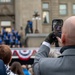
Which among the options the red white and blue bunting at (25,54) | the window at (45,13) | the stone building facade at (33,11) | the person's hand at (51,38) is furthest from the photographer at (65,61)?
the window at (45,13)

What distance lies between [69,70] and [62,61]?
76 mm

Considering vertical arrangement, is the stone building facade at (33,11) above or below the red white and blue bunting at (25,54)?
above

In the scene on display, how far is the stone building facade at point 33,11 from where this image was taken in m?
35.2

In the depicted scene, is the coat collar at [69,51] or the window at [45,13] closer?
the coat collar at [69,51]

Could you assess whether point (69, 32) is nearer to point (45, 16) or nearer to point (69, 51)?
point (69, 51)

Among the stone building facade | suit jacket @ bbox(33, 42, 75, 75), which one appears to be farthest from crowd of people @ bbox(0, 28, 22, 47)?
suit jacket @ bbox(33, 42, 75, 75)

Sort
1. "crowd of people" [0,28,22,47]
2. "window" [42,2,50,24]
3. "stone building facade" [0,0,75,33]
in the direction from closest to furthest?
"crowd of people" [0,28,22,47], "stone building facade" [0,0,75,33], "window" [42,2,50,24]

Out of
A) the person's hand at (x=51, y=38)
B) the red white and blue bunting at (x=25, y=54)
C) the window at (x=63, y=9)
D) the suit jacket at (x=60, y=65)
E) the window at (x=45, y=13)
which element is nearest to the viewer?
the suit jacket at (x=60, y=65)

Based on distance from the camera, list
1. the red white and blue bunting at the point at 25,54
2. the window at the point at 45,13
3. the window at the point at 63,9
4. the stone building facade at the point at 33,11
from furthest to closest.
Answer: the window at the point at 63,9, the window at the point at 45,13, the stone building facade at the point at 33,11, the red white and blue bunting at the point at 25,54

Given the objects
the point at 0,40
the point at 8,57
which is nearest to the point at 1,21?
the point at 0,40

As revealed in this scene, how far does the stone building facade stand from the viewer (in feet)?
116

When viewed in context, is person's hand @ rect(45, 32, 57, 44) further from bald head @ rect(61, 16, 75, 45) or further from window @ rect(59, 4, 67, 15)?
window @ rect(59, 4, 67, 15)

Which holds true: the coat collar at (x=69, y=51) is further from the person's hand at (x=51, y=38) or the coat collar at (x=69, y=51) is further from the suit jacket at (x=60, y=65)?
the person's hand at (x=51, y=38)

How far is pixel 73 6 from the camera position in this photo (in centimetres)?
3966
